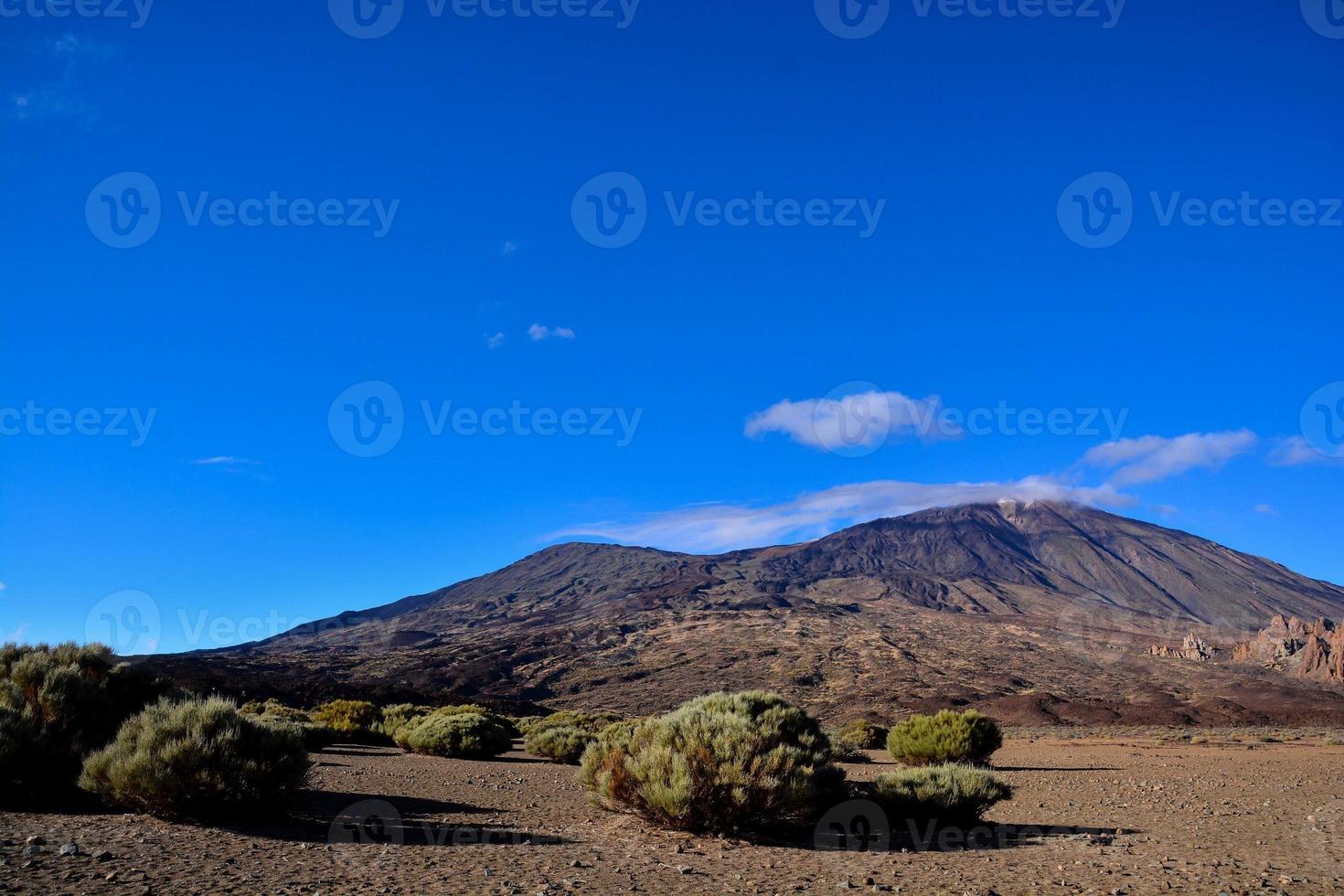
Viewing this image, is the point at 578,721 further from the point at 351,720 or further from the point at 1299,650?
the point at 1299,650

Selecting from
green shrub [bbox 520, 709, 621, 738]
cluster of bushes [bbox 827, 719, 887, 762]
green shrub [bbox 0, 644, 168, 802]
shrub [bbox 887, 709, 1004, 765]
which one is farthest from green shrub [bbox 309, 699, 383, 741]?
shrub [bbox 887, 709, 1004, 765]

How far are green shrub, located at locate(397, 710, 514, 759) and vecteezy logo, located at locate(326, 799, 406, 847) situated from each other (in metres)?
9.18

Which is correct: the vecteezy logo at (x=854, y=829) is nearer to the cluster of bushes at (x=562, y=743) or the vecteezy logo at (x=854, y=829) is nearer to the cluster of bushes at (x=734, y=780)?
the cluster of bushes at (x=734, y=780)

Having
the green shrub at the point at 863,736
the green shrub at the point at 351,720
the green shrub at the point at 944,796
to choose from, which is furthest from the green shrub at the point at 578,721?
the green shrub at the point at 944,796

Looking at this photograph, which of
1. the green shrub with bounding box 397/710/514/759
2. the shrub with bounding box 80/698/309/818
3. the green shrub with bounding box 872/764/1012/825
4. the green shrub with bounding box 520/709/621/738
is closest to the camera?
the shrub with bounding box 80/698/309/818

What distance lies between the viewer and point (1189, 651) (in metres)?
83.8

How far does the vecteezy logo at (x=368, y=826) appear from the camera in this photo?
7555 mm

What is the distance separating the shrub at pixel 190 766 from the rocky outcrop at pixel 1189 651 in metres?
90.4

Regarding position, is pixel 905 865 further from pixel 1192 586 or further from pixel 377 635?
pixel 1192 586

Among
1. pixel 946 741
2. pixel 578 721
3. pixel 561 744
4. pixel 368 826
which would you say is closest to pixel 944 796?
pixel 368 826

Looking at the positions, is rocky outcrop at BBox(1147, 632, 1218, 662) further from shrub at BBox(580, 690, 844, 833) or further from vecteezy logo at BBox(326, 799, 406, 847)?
vecteezy logo at BBox(326, 799, 406, 847)

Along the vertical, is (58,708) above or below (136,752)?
above

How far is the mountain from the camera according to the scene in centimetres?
5284

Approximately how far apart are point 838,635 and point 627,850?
76.6 meters
